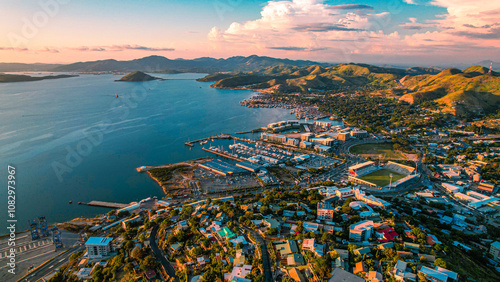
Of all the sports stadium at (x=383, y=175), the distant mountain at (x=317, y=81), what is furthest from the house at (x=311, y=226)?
the distant mountain at (x=317, y=81)

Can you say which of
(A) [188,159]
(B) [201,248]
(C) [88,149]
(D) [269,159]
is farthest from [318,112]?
(B) [201,248]

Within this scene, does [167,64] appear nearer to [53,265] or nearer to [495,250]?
[53,265]

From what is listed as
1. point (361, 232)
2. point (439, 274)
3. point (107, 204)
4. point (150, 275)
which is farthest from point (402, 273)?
point (107, 204)

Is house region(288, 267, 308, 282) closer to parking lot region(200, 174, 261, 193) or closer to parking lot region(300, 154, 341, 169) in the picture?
parking lot region(200, 174, 261, 193)

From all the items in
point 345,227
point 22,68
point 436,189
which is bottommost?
point 436,189

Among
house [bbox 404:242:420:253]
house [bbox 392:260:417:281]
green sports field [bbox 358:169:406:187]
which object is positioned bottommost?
green sports field [bbox 358:169:406:187]

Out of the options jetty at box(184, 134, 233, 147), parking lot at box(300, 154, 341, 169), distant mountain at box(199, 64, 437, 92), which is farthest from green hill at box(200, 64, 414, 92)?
parking lot at box(300, 154, 341, 169)

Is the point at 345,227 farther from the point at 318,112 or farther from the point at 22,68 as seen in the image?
the point at 22,68

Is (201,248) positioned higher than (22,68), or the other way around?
(22,68)

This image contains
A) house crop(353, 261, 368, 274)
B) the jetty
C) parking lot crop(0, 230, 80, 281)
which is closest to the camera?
house crop(353, 261, 368, 274)
